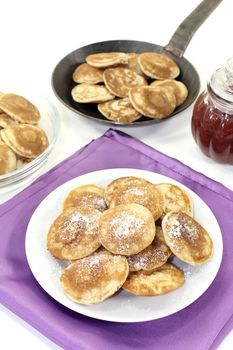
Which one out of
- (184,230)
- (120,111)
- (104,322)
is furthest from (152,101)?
(104,322)

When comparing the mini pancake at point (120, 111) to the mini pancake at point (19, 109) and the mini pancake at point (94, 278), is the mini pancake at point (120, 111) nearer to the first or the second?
the mini pancake at point (19, 109)

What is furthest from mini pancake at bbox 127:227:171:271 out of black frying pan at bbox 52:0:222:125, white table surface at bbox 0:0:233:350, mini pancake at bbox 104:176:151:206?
black frying pan at bbox 52:0:222:125

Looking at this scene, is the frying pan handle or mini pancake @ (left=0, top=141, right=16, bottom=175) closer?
mini pancake @ (left=0, top=141, right=16, bottom=175)

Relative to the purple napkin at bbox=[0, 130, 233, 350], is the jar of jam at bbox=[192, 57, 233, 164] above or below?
above

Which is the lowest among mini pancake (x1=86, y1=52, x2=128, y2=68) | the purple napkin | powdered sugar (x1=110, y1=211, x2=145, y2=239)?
the purple napkin

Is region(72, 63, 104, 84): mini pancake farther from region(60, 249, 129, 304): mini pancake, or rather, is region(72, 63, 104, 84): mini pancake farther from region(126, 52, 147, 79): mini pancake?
region(60, 249, 129, 304): mini pancake

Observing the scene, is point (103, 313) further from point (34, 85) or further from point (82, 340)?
point (34, 85)
